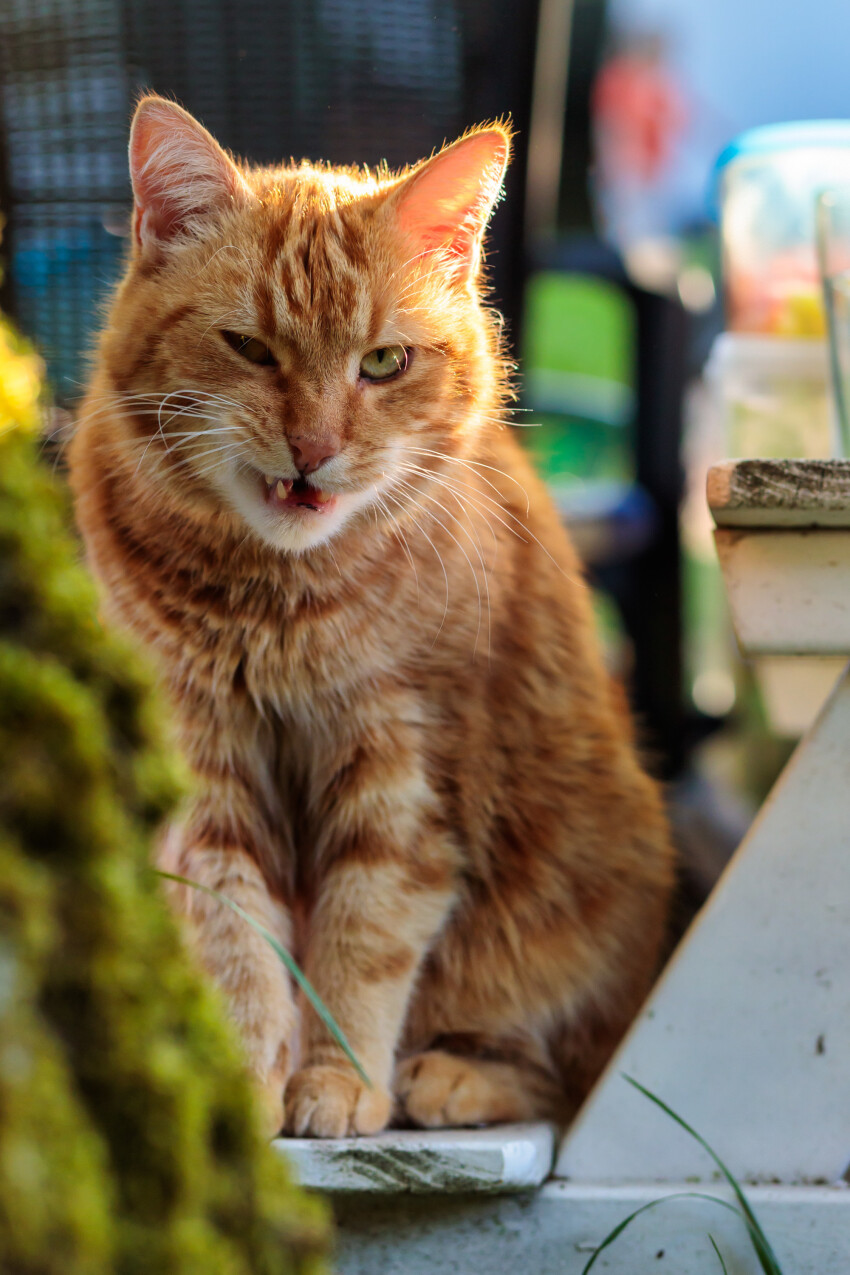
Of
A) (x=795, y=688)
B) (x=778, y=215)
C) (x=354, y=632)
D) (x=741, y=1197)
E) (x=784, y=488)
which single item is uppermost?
(x=778, y=215)

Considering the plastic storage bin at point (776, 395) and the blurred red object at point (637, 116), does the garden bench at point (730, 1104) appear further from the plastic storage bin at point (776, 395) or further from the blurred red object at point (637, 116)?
the blurred red object at point (637, 116)

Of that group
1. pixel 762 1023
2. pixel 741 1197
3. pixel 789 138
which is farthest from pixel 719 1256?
pixel 789 138

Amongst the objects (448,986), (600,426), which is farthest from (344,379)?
(600,426)

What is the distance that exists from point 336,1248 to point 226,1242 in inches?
21.4

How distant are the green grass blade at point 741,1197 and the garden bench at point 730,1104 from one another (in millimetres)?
13

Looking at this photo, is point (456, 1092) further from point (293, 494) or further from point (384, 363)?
point (384, 363)

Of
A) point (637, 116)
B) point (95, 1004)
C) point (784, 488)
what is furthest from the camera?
point (637, 116)

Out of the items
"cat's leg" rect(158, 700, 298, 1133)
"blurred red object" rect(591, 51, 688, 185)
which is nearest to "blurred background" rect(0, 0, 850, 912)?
"blurred red object" rect(591, 51, 688, 185)

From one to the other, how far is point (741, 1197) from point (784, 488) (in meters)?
0.61

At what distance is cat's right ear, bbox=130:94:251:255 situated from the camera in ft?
3.40

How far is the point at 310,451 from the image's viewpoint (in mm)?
1021

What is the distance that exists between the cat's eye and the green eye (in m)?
0.10

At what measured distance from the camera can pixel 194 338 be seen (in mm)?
1062

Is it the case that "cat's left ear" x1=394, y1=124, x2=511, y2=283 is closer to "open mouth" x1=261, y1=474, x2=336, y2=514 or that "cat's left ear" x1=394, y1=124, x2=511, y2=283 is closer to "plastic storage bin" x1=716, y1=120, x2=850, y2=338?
"open mouth" x1=261, y1=474, x2=336, y2=514
